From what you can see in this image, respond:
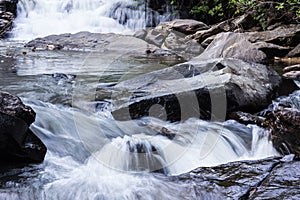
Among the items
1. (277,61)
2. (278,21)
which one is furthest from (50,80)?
(278,21)

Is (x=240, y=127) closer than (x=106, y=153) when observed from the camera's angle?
No

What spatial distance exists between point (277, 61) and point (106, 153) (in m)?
6.76

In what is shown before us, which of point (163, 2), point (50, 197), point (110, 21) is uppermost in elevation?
point (163, 2)

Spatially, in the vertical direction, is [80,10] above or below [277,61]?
above

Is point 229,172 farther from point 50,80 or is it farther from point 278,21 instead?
point 278,21

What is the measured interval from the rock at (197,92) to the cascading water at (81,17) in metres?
10.3

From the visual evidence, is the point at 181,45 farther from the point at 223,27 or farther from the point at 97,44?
the point at 97,44

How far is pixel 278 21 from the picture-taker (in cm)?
1133

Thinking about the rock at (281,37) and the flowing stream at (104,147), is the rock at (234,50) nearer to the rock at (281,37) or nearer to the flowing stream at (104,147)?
the rock at (281,37)

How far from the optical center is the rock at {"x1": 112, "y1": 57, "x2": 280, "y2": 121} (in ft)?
13.0

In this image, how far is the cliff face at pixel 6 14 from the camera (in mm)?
14648

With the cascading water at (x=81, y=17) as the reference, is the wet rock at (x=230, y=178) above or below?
below

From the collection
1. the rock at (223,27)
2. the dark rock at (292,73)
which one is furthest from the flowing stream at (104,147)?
the rock at (223,27)

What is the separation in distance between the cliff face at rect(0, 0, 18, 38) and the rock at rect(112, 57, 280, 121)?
38.7 ft
